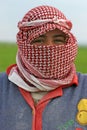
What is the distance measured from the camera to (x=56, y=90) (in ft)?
16.6

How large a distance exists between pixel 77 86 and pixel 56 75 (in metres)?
0.18

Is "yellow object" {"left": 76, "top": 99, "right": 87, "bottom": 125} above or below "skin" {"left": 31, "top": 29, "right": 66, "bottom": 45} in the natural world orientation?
below

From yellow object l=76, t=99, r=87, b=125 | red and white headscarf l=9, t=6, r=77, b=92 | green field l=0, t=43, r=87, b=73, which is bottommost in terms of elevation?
green field l=0, t=43, r=87, b=73

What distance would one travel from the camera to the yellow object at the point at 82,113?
16.1 feet

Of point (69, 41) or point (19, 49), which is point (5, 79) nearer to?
point (19, 49)

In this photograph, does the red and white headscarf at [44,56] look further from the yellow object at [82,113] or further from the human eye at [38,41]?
the yellow object at [82,113]

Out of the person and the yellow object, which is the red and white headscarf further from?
the yellow object

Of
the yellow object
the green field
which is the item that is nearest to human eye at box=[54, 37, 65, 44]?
the yellow object

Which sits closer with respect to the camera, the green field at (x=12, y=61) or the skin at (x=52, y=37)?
the skin at (x=52, y=37)

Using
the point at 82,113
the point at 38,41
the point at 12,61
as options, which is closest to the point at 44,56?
the point at 38,41

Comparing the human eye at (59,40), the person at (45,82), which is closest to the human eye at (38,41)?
the person at (45,82)

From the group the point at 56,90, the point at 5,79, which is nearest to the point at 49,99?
the point at 56,90

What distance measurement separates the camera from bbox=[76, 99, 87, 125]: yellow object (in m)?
4.92

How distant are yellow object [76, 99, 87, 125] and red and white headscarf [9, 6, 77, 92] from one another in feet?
0.63
